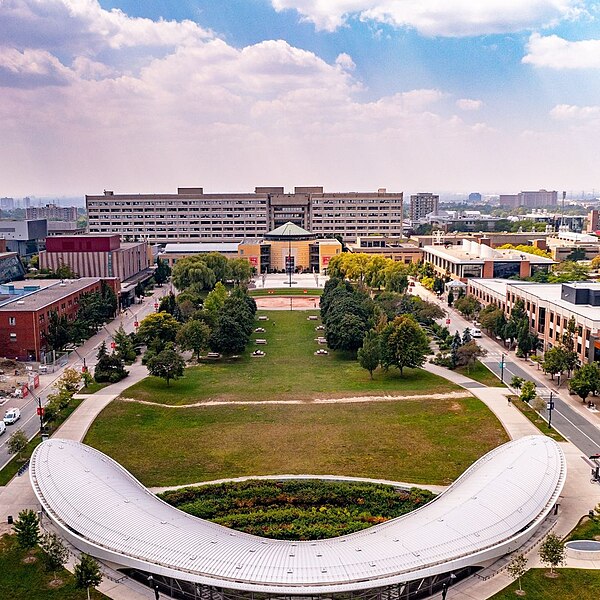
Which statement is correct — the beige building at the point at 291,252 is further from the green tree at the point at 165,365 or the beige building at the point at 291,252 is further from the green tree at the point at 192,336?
the green tree at the point at 165,365

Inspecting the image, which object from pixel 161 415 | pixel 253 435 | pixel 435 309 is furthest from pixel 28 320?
pixel 435 309

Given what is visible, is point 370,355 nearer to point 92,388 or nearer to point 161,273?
point 92,388

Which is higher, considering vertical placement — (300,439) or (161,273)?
(161,273)

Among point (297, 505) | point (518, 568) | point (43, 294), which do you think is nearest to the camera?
point (518, 568)

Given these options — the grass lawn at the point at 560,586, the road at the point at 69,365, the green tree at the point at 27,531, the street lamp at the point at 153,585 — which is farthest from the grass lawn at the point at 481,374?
the green tree at the point at 27,531

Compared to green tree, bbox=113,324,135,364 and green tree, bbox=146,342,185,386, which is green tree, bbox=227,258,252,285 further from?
green tree, bbox=146,342,185,386

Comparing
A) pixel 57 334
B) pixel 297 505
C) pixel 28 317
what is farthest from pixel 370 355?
pixel 28 317

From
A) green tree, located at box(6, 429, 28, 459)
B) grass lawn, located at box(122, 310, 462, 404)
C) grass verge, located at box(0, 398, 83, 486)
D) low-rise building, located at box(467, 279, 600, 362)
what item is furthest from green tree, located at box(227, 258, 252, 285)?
green tree, located at box(6, 429, 28, 459)
